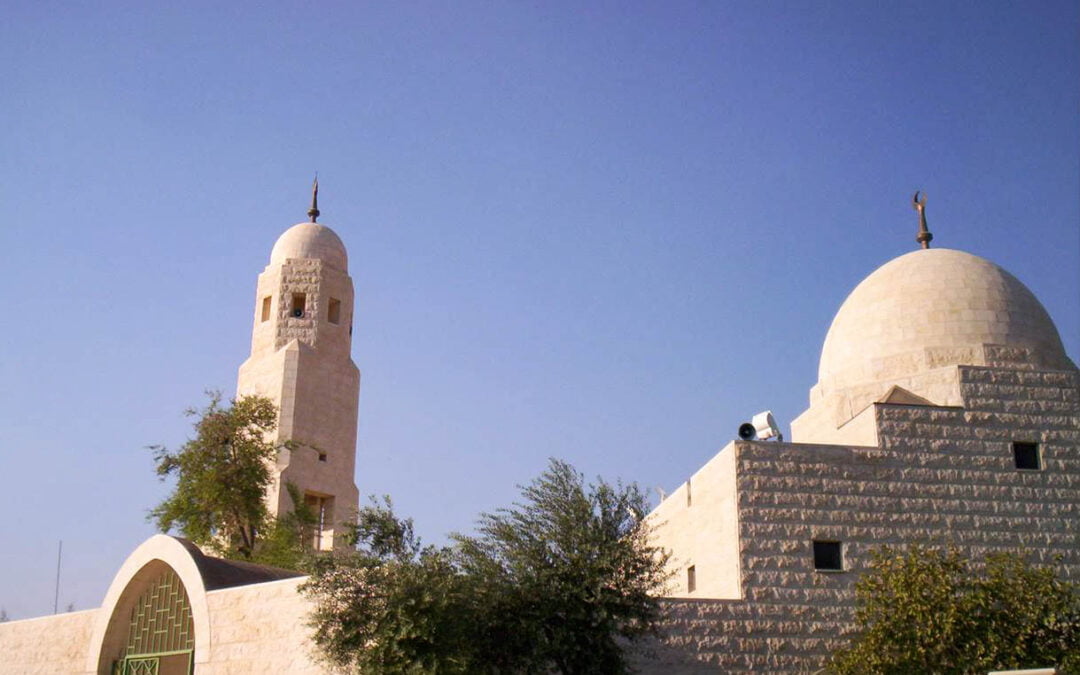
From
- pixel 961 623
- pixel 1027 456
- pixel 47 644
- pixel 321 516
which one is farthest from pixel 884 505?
pixel 321 516

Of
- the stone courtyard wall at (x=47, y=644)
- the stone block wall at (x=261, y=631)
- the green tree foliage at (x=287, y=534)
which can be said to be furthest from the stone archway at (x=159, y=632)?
the green tree foliage at (x=287, y=534)

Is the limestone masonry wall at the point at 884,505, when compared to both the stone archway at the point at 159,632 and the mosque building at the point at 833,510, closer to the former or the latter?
the mosque building at the point at 833,510

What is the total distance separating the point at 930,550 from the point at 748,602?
8.72 feet

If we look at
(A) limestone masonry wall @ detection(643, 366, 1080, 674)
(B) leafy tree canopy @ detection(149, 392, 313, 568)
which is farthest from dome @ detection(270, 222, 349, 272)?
(A) limestone masonry wall @ detection(643, 366, 1080, 674)

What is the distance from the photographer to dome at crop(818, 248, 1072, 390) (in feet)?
61.5

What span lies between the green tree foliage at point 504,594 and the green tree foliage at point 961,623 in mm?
3132

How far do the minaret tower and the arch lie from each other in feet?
24.2

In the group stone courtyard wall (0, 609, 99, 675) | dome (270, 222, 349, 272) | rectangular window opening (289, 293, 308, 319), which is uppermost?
dome (270, 222, 349, 272)

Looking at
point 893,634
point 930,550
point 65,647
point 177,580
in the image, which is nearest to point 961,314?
point 930,550

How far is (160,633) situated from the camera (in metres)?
17.6

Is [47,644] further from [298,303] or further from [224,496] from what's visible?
[298,303]

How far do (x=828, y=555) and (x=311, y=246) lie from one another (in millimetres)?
17919

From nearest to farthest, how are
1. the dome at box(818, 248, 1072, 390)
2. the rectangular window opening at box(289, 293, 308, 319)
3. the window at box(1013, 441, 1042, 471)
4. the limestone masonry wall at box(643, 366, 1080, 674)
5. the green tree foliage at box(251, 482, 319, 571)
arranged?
the limestone masonry wall at box(643, 366, 1080, 674)
the window at box(1013, 441, 1042, 471)
the dome at box(818, 248, 1072, 390)
the green tree foliage at box(251, 482, 319, 571)
the rectangular window opening at box(289, 293, 308, 319)

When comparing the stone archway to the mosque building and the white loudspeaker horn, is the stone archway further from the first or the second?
the white loudspeaker horn
